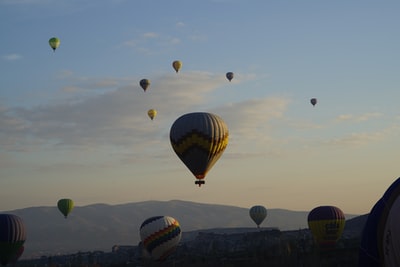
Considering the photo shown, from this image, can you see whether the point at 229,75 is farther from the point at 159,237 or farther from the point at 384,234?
the point at 384,234

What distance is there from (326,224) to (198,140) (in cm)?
2361

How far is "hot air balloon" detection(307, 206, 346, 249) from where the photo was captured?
2694 inches

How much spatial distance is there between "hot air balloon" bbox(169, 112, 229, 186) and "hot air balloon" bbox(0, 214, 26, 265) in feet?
62.6

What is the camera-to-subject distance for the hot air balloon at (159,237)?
6806 cm

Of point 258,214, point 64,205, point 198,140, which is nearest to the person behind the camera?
point 198,140

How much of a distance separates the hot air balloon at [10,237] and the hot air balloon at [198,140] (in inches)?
752

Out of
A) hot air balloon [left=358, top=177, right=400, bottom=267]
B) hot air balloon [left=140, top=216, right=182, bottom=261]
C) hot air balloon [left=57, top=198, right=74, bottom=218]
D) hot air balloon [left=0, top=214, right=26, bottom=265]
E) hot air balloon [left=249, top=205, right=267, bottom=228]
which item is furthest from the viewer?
hot air balloon [left=249, top=205, right=267, bottom=228]

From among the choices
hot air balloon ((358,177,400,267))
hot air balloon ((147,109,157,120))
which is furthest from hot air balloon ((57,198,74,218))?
hot air balloon ((358,177,400,267))

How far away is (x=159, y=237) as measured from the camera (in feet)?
223

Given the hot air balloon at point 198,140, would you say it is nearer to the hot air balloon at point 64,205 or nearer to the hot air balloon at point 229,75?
the hot air balloon at point 229,75

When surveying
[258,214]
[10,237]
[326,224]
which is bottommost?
[10,237]

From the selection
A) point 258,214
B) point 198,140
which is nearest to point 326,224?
point 198,140

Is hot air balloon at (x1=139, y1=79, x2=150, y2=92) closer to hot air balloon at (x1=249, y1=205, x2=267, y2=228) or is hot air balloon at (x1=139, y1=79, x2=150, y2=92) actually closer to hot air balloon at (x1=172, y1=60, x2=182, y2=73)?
hot air balloon at (x1=172, y1=60, x2=182, y2=73)

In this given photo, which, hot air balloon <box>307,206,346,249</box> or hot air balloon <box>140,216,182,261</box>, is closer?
hot air balloon <box>140,216,182,261</box>
